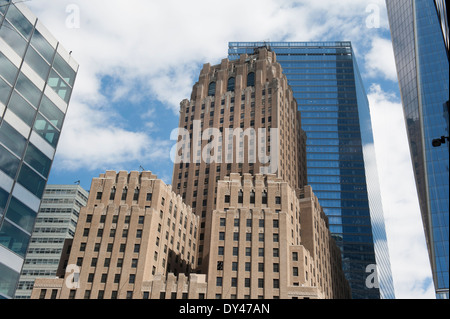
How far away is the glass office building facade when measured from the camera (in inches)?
1395

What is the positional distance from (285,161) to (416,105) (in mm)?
45522

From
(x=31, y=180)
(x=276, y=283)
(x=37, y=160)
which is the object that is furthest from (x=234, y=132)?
(x=31, y=180)

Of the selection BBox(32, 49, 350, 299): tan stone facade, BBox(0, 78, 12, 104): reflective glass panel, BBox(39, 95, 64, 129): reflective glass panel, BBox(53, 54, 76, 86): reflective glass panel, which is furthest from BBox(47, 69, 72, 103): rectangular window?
BBox(32, 49, 350, 299): tan stone facade

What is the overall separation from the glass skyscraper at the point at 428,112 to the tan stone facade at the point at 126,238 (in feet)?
232

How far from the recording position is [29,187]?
38.2m

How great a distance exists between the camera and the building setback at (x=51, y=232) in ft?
485

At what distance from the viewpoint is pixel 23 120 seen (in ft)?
127

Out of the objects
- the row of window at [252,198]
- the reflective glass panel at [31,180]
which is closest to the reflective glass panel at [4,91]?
the reflective glass panel at [31,180]

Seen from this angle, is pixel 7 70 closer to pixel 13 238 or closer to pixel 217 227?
pixel 13 238

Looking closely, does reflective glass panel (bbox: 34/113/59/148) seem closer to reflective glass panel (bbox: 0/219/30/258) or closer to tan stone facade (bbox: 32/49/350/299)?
reflective glass panel (bbox: 0/219/30/258)

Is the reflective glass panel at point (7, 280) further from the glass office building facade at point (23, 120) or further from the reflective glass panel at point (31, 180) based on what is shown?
the reflective glass panel at point (31, 180)

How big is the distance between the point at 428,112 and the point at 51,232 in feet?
404

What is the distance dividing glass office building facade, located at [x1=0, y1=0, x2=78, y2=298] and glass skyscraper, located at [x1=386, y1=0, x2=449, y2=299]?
118m
